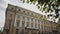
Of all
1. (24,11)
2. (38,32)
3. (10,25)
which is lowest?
(38,32)

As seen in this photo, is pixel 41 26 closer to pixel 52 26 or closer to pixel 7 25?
pixel 52 26

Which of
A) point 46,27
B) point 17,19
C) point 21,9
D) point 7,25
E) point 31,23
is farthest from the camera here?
point 46,27

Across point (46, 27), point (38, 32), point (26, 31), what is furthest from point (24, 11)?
point (46, 27)

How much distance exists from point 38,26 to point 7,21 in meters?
17.9

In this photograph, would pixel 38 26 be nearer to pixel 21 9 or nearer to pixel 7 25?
pixel 21 9

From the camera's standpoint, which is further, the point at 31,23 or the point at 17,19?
the point at 31,23

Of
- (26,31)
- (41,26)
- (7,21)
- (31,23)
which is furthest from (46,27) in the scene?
(7,21)

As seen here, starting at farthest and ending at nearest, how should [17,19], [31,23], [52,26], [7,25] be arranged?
[52,26]
[31,23]
[17,19]
[7,25]

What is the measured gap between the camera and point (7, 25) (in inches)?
1576

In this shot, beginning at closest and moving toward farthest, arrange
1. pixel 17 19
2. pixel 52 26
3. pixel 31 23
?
pixel 17 19 < pixel 31 23 < pixel 52 26

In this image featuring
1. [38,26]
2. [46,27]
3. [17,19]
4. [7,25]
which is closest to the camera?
[7,25]

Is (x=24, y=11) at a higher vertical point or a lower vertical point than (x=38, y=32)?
higher

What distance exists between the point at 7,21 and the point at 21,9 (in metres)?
8.50

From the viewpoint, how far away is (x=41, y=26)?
5638cm
